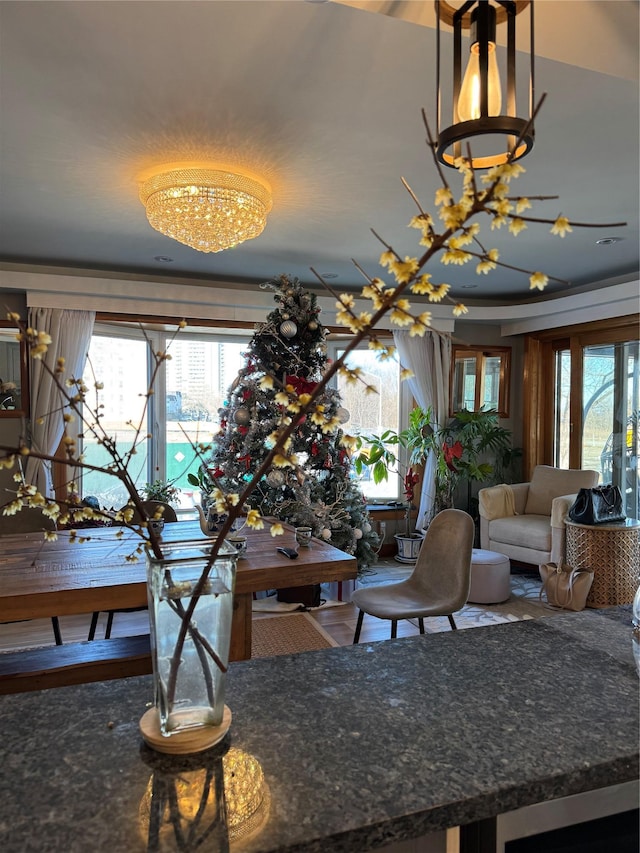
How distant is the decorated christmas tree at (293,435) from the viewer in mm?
4523

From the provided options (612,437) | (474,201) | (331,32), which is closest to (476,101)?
(474,201)

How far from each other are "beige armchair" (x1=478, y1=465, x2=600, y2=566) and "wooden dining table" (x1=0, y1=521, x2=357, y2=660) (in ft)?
8.07

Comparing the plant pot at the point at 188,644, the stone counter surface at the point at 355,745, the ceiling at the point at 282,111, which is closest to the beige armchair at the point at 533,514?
the ceiling at the point at 282,111

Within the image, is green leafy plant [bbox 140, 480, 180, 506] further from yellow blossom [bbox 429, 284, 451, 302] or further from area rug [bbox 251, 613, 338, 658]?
yellow blossom [bbox 429, 284, 451, 302]

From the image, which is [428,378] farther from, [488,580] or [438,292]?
[438,292]

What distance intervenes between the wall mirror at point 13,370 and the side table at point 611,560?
4448 millimetres

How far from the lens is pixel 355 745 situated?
84 cm

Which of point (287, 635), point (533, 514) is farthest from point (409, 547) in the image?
point (287, 635)

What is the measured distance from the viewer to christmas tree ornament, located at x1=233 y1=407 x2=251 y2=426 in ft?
15.1

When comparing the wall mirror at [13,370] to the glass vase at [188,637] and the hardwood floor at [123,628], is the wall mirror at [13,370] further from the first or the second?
the glass vase at [188,637]

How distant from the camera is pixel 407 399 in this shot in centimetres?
622

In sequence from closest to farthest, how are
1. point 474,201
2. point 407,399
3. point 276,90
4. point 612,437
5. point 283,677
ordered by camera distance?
point 474,201, point 283,677, point 276,90, point 612,437, point 407,399

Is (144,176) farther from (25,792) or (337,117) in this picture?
(25,792)

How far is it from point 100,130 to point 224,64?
75 centimetres
